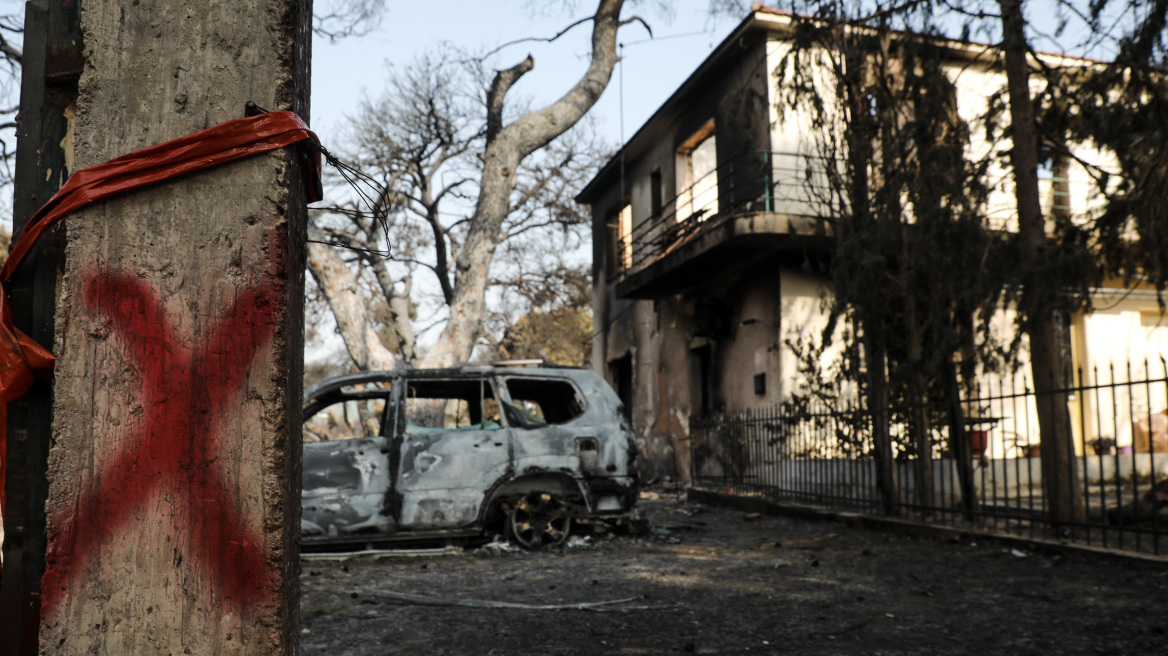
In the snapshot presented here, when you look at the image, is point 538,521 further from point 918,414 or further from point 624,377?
point 624,377

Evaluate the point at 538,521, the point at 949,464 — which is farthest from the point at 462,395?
→ the point at 949,464

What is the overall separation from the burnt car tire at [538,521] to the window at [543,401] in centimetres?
69

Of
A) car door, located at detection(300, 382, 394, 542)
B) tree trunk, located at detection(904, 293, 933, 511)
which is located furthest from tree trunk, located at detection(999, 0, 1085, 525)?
car door, located at detection(300, 382, 394, 542)

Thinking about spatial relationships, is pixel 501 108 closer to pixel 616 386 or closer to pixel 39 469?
pixel 616 386

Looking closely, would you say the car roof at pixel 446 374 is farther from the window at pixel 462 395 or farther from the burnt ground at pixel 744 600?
the burnt ground at pixel 744 600

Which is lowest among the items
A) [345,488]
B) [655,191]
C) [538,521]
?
[538,521]

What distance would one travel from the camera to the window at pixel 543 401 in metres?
8.16

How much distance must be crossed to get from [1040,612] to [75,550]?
5103mm

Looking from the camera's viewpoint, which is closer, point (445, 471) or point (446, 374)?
point (445, 471)

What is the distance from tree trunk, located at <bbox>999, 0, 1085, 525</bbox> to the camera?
7.65m

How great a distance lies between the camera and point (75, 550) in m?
1.98

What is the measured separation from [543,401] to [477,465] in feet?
3.51

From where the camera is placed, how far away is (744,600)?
569 centimetres

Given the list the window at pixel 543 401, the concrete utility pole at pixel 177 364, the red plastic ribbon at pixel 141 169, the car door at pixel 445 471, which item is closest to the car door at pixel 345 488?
the car door at pixel 445 471
